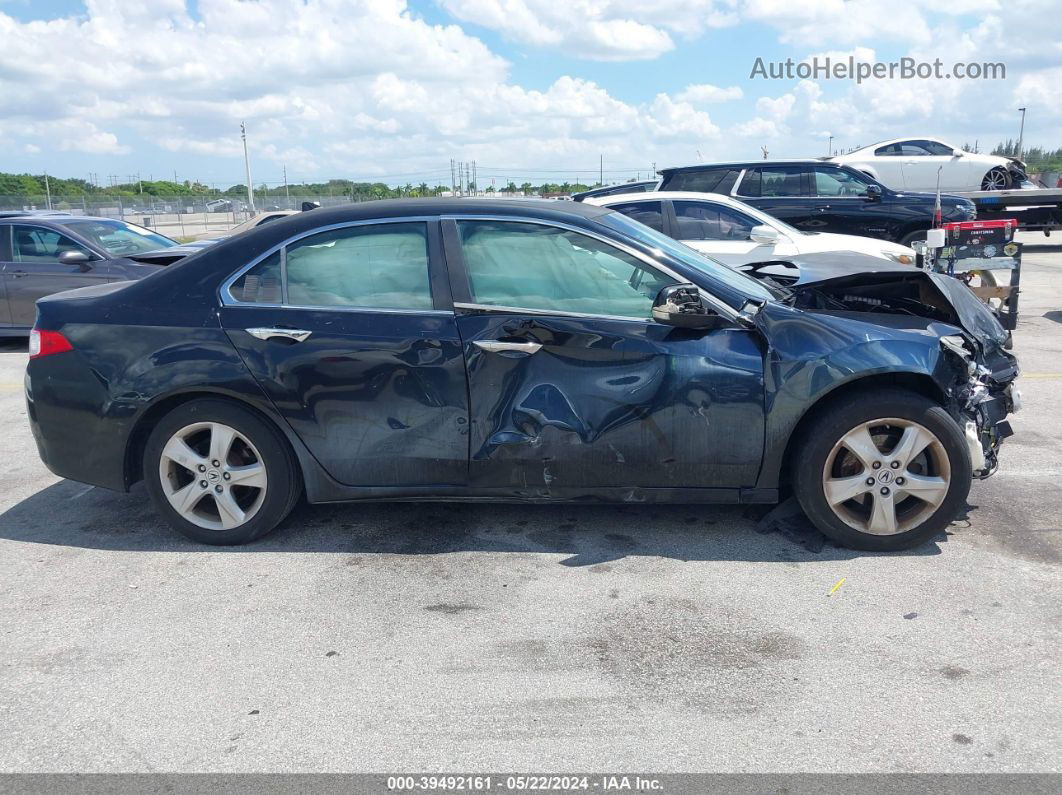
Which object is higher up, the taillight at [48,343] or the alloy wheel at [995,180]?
the alloy wheel at [995,180]

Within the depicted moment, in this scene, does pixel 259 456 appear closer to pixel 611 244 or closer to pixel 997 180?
pixel 611 244

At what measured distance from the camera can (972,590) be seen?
157 inches

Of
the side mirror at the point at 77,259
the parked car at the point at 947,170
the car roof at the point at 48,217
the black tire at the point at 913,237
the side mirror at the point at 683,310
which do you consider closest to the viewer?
the side mirror at the point at 683,310

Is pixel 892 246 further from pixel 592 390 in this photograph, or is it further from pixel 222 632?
pixel 222 632

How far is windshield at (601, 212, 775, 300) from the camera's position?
4.57 meters

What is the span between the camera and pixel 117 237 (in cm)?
1102

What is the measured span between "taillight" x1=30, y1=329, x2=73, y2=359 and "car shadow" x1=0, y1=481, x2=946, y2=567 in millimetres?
968

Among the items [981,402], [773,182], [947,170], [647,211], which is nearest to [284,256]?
[981,402]

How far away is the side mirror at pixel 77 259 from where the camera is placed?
33.7 feet

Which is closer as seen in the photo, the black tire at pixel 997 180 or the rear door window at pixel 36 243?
the rear door window at pixel 36 243

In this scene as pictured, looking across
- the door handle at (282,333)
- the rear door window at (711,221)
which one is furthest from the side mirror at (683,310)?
the rear door window at (711,221)

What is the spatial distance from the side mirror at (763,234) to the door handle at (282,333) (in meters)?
5.84

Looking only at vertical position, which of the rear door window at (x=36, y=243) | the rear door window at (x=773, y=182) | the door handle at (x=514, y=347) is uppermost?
the rear door window at (x=773, y=182)

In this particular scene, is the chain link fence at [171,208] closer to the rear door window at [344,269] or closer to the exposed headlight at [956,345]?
the rear door window at [344,269]
